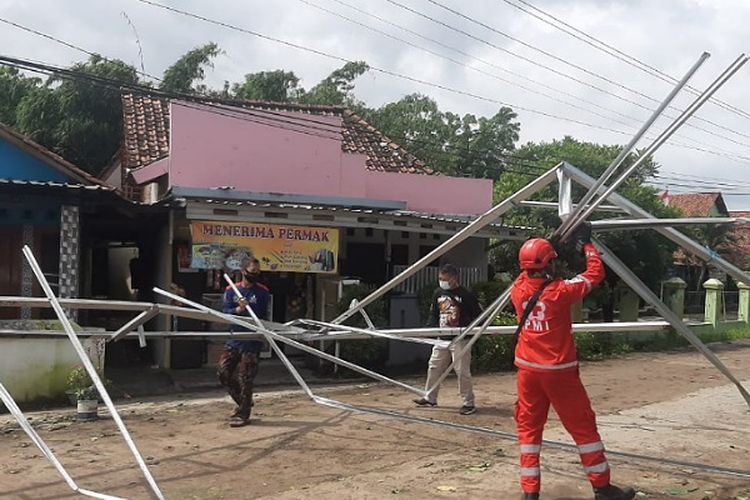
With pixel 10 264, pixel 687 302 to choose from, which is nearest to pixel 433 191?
pixel 10 264

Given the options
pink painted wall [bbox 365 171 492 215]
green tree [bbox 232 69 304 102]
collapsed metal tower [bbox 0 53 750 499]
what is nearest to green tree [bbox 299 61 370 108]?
green tree [bbox 232 69 304 102]

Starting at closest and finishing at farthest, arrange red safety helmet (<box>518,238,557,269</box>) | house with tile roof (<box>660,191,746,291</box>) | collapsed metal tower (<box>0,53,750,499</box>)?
1. collapsed metal tower (<box>0,53,750,499</box>)
2. red safety helmet (<box>518,238,557,269</box>)
3. house with tile roof (<box>660,191,746,291</box>)

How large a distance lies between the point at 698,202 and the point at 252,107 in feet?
92.5

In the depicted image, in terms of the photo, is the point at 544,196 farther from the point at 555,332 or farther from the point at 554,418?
the point at 555,332

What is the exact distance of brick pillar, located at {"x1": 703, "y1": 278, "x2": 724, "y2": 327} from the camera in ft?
65.8

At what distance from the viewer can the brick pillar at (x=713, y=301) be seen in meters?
20.0

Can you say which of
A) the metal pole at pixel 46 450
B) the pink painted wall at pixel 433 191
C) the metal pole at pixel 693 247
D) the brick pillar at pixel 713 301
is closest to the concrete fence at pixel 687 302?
the brick pillar at pixel 713 301

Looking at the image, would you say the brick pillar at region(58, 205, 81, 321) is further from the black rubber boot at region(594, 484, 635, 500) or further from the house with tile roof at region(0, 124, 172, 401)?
the black rubber boot at region(594, 484, 635, 500)

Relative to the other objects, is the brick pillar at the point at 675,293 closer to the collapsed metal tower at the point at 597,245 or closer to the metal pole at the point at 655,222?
the collapsed metal tower at the point at 597,245

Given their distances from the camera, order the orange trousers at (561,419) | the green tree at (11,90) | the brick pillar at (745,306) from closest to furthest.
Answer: the orange trousers at (561,419), the brick pillar at (745,306), the green tree at (11,90)

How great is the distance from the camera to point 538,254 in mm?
5191

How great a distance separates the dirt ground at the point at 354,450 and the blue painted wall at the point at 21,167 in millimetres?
5811

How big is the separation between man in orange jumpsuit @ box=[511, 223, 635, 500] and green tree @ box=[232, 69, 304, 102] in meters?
23.2

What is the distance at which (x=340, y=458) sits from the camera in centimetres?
638
